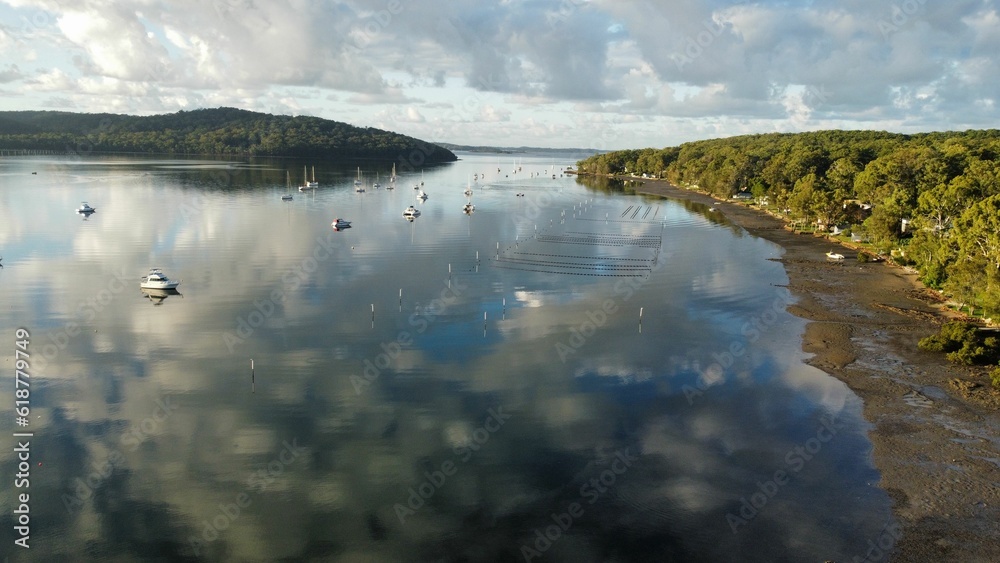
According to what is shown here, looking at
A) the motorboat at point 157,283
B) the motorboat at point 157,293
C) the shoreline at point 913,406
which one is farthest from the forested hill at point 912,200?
the motorboat at point 157,283

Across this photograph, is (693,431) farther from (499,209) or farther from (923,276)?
(499,209)

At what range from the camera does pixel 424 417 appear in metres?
36.2

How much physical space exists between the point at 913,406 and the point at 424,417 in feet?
93.5

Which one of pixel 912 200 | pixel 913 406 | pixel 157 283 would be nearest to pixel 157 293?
pixel 157 283

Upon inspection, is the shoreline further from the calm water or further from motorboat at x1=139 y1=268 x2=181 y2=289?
motorboat at x1=139 y1=268 x2=181 y2=289

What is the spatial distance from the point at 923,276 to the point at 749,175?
109 metres

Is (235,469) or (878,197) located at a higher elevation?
(878,197)

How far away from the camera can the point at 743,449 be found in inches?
1303

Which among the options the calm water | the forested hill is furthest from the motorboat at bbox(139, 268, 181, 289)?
the forested hill

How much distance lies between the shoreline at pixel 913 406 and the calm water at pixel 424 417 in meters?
1.48

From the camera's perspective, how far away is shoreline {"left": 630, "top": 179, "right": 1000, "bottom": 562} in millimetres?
26359

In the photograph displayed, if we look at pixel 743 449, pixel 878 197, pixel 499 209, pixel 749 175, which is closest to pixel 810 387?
pixel 743 449

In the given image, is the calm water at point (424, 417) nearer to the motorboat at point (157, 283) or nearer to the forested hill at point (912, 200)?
the motorboat at point (157, 283)

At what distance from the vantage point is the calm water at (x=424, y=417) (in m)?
26.5
